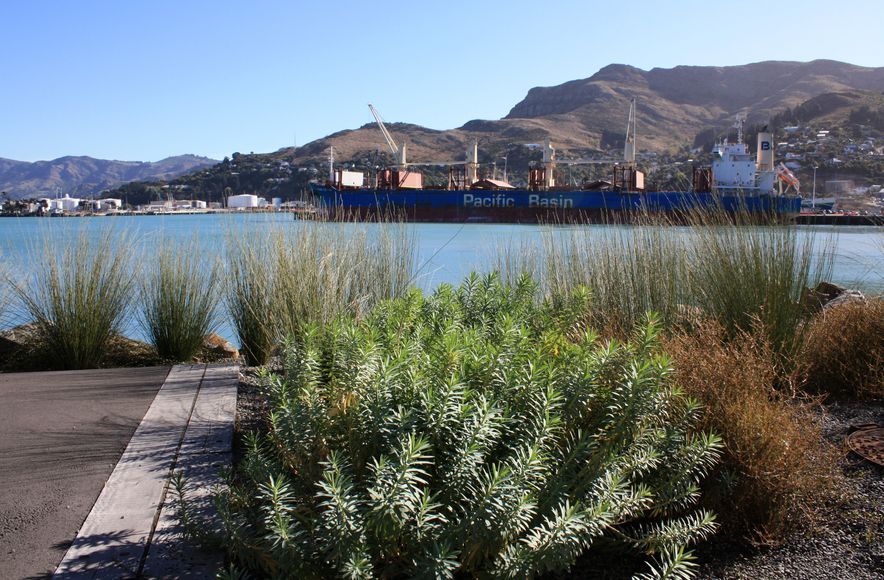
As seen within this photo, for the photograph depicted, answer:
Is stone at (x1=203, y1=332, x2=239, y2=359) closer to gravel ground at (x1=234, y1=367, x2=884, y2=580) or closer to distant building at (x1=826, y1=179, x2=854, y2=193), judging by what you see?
gravel ground at (x1=234, y1=367, x2=884, y2=580)

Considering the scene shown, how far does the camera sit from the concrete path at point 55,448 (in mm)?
1637

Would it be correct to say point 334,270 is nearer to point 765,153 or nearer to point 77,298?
point 77,298

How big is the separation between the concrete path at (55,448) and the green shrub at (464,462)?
480mm

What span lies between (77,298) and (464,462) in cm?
354

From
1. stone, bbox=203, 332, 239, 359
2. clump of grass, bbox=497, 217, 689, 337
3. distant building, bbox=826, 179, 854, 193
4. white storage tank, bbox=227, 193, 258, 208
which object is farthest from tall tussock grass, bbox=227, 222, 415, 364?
distant building, bbox=826, 179, 854, 193

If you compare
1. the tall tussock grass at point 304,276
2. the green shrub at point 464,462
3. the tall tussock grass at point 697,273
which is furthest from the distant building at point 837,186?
the green shrub at point 464,462

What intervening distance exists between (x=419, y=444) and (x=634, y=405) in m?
0.59

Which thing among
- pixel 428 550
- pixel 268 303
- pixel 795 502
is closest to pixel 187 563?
pixel 428 550

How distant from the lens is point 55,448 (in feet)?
7.46

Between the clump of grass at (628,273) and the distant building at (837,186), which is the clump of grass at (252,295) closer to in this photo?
the clump of grass at (628,273)

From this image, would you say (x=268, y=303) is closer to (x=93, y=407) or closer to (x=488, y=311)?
(x=93, y=407)

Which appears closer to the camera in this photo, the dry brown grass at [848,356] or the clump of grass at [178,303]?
the dry brown grass at [848,356]

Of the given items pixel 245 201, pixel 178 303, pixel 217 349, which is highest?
pixel 245 201

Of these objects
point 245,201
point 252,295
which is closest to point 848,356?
point 252,295
